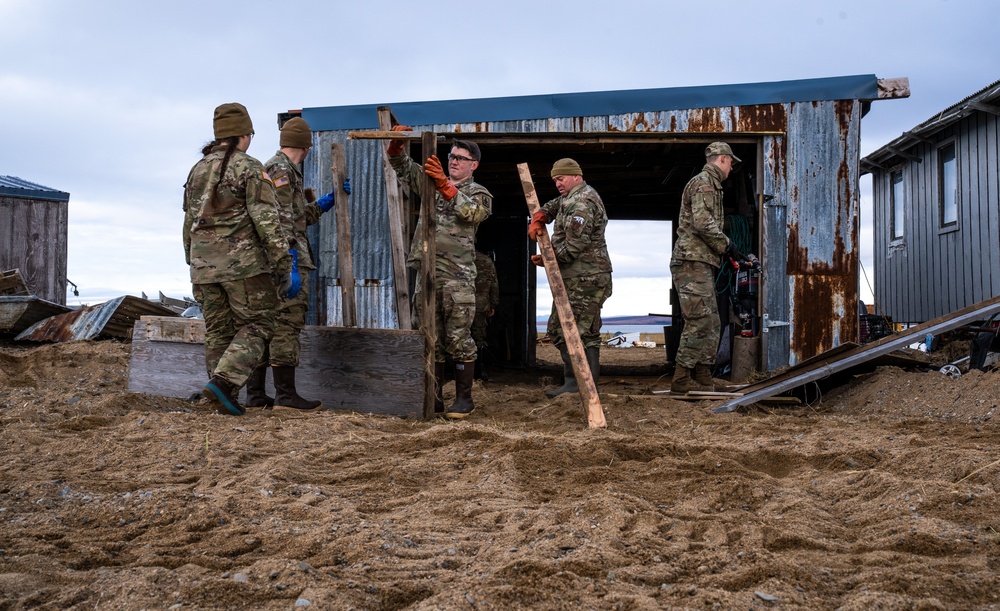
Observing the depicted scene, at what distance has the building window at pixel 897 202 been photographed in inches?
542

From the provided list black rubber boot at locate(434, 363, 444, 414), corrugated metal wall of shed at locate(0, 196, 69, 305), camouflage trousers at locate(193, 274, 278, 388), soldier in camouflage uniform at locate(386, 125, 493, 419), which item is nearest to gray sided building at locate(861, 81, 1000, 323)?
soldier in camouflage uniform at locate(386, 125, 493, 419)

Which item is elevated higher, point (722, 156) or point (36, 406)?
point (722, 156)

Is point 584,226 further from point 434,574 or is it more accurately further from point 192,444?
point 434,574

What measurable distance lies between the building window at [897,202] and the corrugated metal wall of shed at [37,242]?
49.1ft

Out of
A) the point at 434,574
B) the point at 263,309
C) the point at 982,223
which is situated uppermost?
the point at 982,223

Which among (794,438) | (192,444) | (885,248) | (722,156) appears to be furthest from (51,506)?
(885,248)

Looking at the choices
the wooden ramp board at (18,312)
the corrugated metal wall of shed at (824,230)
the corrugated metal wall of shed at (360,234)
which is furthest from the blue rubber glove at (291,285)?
the wooden ramp board at (18,312)

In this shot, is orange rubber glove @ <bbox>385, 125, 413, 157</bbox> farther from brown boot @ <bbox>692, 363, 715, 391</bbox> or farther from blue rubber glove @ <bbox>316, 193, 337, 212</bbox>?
brown boot @ <bbox>692, 363, 715, 391</bbox>

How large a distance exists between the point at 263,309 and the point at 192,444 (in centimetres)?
124

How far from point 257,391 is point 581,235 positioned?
279 centimetres

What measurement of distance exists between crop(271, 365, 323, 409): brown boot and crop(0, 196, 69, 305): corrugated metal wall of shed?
438 inches

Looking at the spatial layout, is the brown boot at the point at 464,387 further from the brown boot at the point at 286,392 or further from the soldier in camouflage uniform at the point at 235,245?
the soldier in camouflage uniform at the point at 235,245

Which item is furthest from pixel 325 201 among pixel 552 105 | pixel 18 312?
pixel 18 312

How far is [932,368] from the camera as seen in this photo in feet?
21.1
